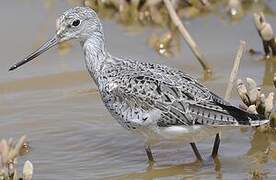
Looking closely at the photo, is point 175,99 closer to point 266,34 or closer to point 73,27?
point 73,27

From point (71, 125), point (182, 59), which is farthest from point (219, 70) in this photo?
point (71, 125)

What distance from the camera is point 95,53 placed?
6078mm

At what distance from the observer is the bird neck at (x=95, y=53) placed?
6012 mm

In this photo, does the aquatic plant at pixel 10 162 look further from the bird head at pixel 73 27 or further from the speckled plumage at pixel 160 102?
the bird head at pixel 73 27

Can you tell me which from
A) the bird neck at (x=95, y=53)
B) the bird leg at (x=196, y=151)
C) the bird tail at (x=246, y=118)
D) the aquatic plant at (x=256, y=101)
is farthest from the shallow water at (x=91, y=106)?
the bird neck at (x=95, y=53)

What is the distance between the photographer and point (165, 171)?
5797 mm

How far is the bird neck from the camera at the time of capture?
601 centimetres

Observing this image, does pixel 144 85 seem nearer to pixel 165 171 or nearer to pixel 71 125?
pixel 165 171

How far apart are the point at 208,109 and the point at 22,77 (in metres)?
2.13

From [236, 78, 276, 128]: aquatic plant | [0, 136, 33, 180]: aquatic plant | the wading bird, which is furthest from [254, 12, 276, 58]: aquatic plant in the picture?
[0, 136, 33, 180]: aquatic plant

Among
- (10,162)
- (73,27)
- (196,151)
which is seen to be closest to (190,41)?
(73,27)

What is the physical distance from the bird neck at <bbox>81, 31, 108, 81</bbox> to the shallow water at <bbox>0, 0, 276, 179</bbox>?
1.85 ft

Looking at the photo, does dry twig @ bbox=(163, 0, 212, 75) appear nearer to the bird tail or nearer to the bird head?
the bird head

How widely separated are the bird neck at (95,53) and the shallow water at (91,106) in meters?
0.56
